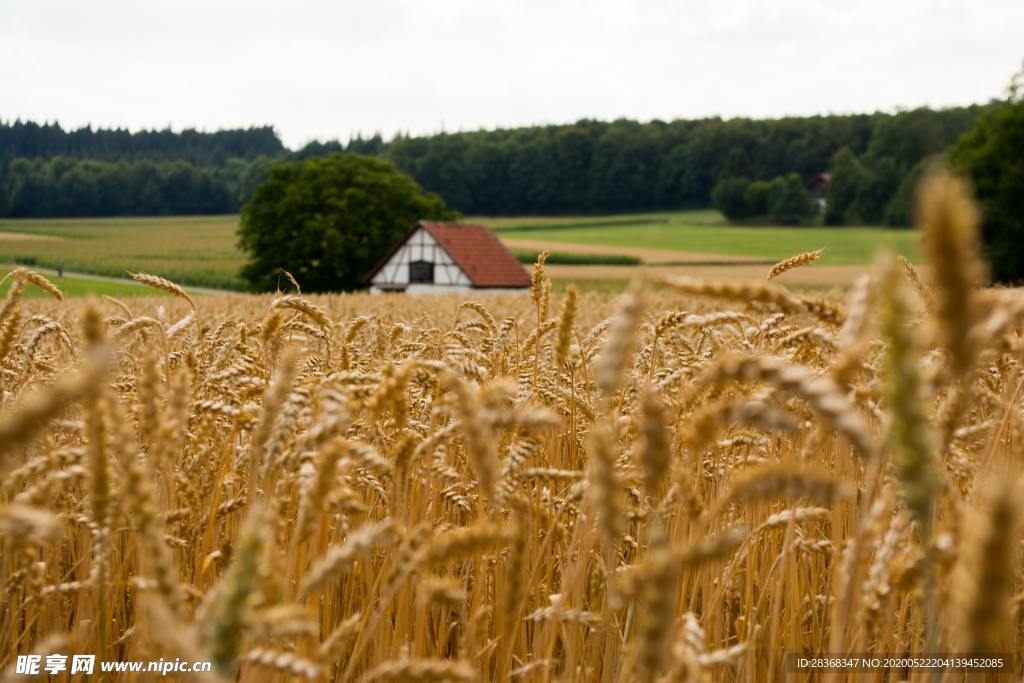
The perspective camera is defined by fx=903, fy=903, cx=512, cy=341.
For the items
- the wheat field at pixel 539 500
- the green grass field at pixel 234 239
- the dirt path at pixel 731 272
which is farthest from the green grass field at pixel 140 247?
the wheat field at pixel 539 500

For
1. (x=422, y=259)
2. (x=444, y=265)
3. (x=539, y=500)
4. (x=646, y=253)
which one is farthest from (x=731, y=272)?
(x=539, y=500)

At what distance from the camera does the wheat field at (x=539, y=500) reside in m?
0.88

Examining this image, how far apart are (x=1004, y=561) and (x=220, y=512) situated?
206 cm

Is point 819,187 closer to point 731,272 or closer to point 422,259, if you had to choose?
point 731,272

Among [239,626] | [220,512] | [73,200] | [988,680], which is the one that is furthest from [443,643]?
[73,200]

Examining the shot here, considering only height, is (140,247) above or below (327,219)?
below

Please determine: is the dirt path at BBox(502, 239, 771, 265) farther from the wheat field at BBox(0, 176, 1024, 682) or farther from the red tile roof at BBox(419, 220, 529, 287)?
the wheat field at BBox(0, 176, 1024, 682)

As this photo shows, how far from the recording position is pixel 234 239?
339 feet

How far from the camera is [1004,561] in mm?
723

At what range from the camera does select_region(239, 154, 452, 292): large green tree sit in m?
59.8

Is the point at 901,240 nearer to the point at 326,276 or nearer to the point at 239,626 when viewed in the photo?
the point at 326,276

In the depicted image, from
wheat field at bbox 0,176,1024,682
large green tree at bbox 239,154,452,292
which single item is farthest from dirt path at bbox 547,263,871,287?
wheat field at bbox 0,176,1024,682

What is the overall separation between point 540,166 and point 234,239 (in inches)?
1659

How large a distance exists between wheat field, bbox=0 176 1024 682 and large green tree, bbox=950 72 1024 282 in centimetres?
5100
